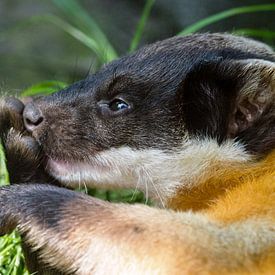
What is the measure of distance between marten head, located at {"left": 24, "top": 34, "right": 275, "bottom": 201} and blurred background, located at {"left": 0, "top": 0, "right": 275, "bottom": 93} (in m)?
3.55

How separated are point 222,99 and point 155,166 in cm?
46

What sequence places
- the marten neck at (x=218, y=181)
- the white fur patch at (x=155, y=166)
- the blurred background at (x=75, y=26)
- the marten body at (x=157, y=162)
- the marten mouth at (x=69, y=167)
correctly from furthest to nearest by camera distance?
the blurred background at (x=75, y=26)
the marten mouth at (x=69, y=167)
the white fur patch at (x=155, y=166)
the marten neck at (x=218, y=181)
the marten body at (x=157, y=162)

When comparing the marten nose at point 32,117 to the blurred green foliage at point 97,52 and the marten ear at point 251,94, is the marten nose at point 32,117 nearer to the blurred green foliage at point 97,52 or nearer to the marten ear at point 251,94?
the blurred green foliage at point 97,52

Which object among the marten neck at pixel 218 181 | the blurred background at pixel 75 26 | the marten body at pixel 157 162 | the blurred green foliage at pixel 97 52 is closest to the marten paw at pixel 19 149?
the marten body at pixel 157 162

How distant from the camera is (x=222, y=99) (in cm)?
437

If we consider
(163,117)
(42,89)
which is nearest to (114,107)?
(163,117)

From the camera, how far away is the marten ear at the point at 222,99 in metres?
4.32

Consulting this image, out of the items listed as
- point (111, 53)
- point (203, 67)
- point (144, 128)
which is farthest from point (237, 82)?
point (111, 53)

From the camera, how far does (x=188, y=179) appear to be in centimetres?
442

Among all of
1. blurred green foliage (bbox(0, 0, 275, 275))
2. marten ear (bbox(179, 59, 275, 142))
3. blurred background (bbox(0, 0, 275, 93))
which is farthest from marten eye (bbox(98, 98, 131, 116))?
blurred background (bbox(0, 0, 275, 93))

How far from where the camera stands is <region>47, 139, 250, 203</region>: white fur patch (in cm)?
436

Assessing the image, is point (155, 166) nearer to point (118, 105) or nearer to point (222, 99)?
point (118, 105)

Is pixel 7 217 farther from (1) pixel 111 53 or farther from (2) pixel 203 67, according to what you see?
(1) pixel 111 53

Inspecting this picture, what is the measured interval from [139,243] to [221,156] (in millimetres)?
749
